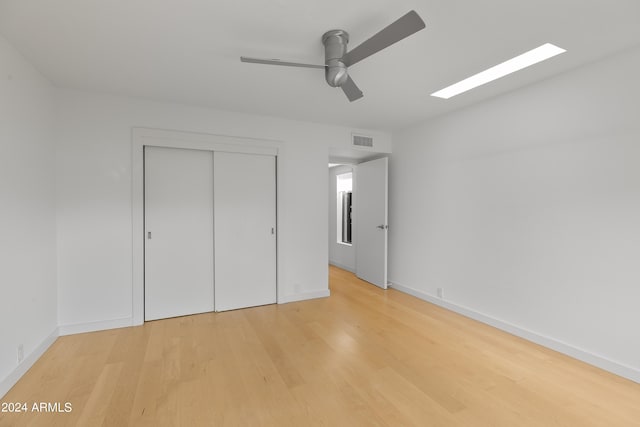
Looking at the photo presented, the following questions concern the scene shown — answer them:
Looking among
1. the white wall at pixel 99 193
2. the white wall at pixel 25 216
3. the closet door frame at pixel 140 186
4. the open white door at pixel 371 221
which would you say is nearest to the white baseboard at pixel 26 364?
the white wall at pixel 25 216

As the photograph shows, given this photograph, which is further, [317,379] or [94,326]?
[94,326]

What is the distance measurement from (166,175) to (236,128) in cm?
98

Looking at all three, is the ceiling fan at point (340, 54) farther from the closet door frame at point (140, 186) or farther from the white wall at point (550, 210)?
the white wall at point (550, 210)

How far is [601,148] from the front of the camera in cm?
229

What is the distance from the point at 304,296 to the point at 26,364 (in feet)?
8.81

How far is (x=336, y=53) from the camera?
1.92m

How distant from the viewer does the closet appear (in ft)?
10.6

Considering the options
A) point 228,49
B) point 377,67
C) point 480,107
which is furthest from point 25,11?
point 480,107

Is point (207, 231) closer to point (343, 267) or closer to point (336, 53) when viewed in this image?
point (336, 53)

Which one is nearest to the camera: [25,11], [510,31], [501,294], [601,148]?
[25,11]

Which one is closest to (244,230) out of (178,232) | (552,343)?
(178,232)

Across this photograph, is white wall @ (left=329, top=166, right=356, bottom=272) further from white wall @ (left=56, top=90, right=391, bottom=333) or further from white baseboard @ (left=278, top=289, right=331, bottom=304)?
white wall @ (left=56, top=90, right=391, bottom=333)

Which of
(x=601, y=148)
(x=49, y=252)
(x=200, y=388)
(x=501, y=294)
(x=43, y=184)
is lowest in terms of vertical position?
(x=200, y=388)

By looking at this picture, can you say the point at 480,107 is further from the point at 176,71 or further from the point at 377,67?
the point at 176,71
